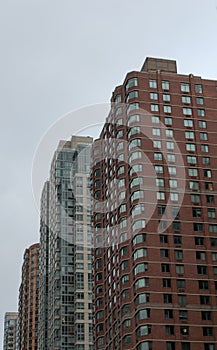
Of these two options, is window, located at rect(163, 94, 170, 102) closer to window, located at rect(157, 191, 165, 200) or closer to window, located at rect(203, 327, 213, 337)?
window, located at rect(157, 191, 165, 200)

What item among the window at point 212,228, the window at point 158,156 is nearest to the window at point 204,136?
the window at point 158,156

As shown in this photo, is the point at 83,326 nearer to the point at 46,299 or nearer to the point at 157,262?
the point at 46,299

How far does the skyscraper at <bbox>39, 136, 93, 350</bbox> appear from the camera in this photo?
160m

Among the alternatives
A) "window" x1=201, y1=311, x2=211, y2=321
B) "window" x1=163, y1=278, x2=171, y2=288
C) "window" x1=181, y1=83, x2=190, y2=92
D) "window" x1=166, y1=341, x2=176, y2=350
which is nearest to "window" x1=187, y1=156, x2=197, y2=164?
"window" x1=181, y1=83, x2=190, y2=92

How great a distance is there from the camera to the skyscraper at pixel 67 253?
159562mm

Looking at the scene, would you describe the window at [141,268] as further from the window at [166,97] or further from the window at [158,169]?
the window at [166,97]

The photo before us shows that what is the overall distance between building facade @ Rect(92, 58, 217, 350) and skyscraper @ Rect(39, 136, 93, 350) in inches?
1128

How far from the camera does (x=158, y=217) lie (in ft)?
368

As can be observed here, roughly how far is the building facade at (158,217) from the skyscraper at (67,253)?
2866cm

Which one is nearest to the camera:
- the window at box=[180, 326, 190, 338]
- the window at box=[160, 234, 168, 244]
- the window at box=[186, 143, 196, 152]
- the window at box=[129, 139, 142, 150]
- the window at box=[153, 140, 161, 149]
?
the window at box=[180, 326, 190, 338]

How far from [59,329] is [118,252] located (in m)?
50.9

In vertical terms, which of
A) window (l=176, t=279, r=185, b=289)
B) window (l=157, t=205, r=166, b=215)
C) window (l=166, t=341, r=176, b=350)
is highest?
window (l=157, t=205, r=166, b=215)

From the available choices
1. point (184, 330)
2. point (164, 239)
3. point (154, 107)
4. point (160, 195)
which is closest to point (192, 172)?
point (160, 195)

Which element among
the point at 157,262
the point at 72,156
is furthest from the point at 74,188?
the point at 157,262
